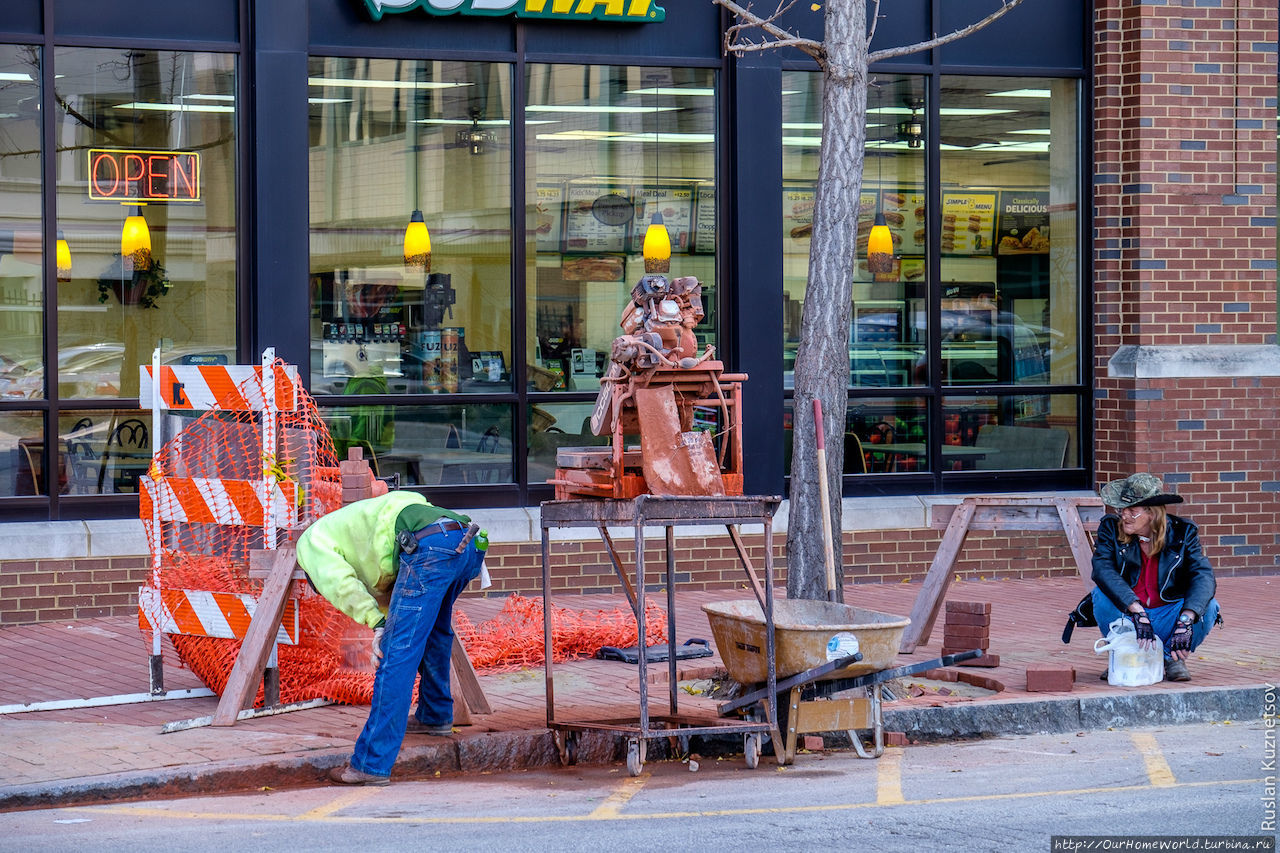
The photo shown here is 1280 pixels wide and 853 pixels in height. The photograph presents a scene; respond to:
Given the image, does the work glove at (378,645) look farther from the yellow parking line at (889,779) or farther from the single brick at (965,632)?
the single brick at (965,632)

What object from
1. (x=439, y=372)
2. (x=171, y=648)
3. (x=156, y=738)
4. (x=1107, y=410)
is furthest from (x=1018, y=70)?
(x=156, y=738)

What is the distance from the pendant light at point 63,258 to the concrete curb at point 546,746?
17.8 ft

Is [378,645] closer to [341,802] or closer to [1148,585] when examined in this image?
[341,802]

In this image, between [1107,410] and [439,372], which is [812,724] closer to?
[439,372]

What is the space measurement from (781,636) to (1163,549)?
106 inches

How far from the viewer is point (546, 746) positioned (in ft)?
24.9

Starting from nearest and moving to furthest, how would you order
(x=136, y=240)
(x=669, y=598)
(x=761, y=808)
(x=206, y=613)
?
1. (x=761, y=808)
2. (x=669, y=598)
3. (x=206, y=613)
4. (x=136, y=240)

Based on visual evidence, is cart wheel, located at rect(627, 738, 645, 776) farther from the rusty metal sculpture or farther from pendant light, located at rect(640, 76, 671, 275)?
pendant light, located at rect(640, 76, 671, 275)

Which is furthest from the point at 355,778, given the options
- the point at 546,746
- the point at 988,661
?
the point at 988,661

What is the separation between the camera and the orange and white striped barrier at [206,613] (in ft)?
26.4

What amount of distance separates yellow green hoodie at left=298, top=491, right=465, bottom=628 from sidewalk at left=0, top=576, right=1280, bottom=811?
0.77 m

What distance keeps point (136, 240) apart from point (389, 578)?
5.31 meters

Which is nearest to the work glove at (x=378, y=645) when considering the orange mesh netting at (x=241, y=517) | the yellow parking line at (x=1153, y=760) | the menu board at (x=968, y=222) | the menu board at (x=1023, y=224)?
the orange mesh netting at (x=241, y=517)

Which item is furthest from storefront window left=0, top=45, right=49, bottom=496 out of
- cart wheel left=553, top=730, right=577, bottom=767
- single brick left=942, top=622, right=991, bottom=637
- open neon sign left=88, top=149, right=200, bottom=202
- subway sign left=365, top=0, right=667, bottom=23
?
single brick left=942, top=622, right=991, bottom=637
